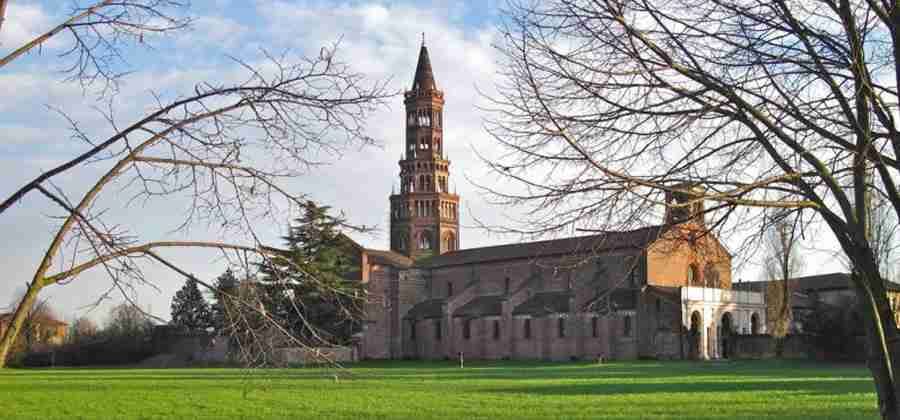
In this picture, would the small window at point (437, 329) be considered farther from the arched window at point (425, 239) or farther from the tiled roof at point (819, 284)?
the tiled roof at point (819, 284)

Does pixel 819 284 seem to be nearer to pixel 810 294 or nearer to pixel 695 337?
pixel 810 294

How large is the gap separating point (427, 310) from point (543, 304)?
49.0ft

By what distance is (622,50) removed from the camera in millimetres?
7332

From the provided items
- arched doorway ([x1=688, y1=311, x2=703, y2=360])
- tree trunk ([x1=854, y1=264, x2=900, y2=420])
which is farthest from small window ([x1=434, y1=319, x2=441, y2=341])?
tree trunk ([x1=854, y1=264, x2=900, y2=420])

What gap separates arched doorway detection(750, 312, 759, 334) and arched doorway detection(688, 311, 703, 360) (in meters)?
6.87

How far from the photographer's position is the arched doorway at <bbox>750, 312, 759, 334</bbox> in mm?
66969

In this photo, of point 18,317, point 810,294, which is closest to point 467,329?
point 810,294

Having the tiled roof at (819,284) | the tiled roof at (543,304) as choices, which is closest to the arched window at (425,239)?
the tiled roof at (543,304)

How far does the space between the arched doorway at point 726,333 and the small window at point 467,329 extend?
19664 mm

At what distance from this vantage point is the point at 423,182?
95938 millimetres

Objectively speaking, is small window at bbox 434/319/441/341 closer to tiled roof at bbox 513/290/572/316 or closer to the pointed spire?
tiled roof at bbox 513/290/572/316

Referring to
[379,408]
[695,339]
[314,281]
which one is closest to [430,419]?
[379,408]

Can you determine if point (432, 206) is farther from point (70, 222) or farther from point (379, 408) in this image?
point (70, 222)

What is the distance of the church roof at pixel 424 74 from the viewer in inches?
3730
